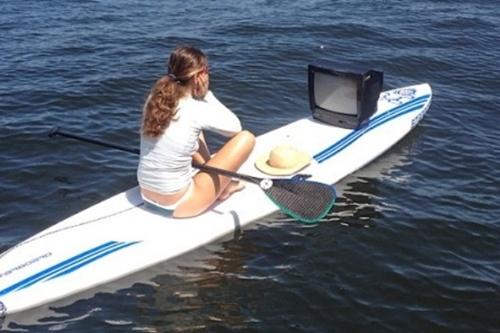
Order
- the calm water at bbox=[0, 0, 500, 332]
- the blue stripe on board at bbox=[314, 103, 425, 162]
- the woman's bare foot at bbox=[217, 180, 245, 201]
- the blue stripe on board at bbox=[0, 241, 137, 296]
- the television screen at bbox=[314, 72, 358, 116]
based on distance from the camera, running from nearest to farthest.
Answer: the blue stripe on board at bbox=[0, 241, 137, 296]
the calm water at bbox=[0, 0, 500, 332]
the woman's bare foot at bbox=[217, 180, 245, 201]
the blue stripe on board at bbox=[314, 103, 425, 162]
the television screen at bbox=[314, 72, 358, 116]

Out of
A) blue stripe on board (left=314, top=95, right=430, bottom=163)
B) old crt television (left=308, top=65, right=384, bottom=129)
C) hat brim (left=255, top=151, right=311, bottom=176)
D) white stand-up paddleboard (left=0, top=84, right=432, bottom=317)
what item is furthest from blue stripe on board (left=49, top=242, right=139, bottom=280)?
old crt television (left=308, top=65, right=384, bottom=129)

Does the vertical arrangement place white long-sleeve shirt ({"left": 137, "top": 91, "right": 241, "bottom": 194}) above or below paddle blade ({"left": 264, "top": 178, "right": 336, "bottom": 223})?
above

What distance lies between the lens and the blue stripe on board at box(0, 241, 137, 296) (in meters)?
6.30

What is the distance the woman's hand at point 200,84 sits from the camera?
654 cm

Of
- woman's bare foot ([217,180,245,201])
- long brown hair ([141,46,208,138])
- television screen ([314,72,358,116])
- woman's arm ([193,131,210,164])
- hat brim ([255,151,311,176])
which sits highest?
long brown hair ([141,46,208,138])

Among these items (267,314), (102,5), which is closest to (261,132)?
(267,314)

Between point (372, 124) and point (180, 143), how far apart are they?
3.72 meters

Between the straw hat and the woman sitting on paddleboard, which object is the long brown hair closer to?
the woman sitting on paddleboard

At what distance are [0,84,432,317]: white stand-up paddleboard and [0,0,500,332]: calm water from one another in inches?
6.5

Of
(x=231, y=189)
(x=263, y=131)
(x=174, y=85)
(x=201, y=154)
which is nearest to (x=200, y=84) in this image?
(x=174, y=85)

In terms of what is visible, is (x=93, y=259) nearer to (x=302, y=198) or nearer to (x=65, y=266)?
(x=65, y=266)

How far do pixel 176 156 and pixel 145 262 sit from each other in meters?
1.13

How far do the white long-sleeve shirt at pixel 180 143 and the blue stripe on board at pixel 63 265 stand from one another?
739 millimetres

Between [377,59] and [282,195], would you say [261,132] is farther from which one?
[377,59]
